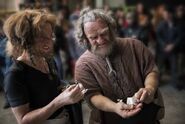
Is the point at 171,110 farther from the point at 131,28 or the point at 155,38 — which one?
the point at 155,38

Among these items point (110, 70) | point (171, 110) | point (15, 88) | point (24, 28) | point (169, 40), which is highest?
point (24, 28)

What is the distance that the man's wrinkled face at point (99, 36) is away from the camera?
78.1 inches

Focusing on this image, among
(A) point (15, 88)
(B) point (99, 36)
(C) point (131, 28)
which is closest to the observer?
(A) point (15, 88)

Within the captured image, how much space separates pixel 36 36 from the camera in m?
1.63

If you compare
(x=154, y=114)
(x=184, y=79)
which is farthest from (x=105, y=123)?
(x=184, y=79)

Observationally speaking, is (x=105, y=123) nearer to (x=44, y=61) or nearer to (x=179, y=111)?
(x=44, y=61)

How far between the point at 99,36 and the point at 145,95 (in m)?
0.41

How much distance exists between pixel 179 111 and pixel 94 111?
1.90 metres

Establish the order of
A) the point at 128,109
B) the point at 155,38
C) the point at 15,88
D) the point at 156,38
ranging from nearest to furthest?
the point at 15,88 < the point at 128,109 < the point at 156,38 < the point at 155,38

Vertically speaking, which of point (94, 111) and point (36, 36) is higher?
point (36, 36)

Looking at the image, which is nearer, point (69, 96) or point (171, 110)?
point (69, 96)

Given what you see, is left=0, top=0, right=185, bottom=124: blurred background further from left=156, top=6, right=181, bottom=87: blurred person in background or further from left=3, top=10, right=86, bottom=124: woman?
left=3, top=10, right=86, bottom=124: woman

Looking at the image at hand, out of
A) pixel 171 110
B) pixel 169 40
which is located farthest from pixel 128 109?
pixel 169 40

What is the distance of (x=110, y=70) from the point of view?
200 centimetres
